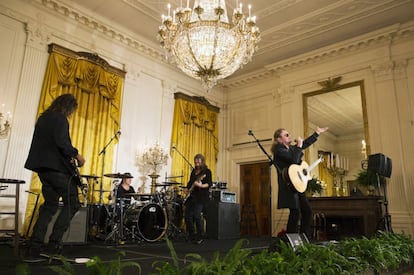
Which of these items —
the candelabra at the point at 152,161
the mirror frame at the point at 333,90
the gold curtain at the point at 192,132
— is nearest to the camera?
the mirror frame at the point at 333,90

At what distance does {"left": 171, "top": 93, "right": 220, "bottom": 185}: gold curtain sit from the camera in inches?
301

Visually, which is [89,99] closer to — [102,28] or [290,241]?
[102,28]

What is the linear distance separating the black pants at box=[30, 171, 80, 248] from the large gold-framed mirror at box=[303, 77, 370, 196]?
18.8 feet

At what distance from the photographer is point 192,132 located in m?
8.09

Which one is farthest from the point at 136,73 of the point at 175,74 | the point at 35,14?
the point at 35,14

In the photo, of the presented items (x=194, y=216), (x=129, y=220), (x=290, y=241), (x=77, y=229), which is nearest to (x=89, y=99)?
(x=129, y=220)

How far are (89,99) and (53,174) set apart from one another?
387 centimetres

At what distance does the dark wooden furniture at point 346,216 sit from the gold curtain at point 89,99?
4.29m

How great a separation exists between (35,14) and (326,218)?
6.86m

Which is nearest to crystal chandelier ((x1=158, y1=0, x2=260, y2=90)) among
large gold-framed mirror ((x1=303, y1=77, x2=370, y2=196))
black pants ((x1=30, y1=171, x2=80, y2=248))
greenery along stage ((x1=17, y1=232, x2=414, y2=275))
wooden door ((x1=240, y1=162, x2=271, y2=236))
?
black pants ((x1=30, y1=171, x2=80, y2=248))

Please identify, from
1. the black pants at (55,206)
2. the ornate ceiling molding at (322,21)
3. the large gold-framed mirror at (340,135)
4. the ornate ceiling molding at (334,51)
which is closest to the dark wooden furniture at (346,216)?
the large gold-framed mirror at (340,135)

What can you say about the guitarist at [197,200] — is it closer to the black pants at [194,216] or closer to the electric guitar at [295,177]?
the black pants at [194,216]

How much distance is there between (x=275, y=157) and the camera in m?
3.43

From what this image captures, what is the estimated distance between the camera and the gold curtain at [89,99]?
570 cm
